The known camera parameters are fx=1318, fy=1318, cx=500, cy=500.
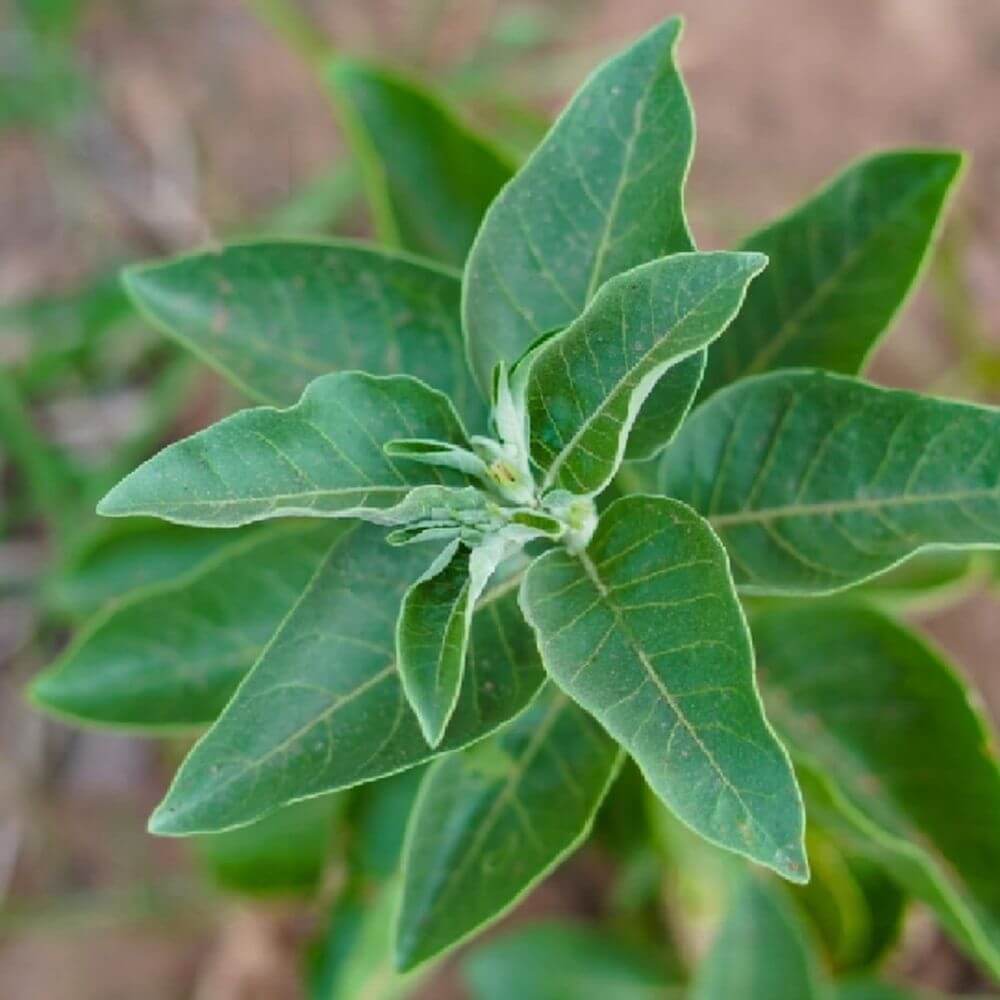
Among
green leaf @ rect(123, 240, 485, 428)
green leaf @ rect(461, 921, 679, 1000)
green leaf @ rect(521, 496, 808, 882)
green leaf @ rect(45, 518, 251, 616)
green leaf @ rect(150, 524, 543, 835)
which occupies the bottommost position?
green leaf @ rect(461, 921, 679, 1000)

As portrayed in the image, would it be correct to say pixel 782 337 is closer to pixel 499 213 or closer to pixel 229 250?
pixel 499 213

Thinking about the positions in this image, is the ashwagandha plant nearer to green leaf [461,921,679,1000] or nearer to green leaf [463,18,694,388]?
green leaf [463,18,694,388]

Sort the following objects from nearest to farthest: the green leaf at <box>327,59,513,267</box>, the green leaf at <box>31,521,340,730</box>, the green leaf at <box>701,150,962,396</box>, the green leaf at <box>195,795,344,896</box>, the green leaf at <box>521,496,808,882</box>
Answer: the green leaf at <box>521,496,808,882</box>
the green leaf at <box>701,150,962,396</box>
the green leaf at <box>31,521,340,730</box>
the green leaf at <box>327,59,513,267</box>
the green leaf at <box>195,795,344,896</box>

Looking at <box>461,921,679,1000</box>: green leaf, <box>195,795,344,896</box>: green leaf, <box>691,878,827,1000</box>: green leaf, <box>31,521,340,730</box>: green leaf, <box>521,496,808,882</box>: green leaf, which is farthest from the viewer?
<box>461,921,679,1000</box>: green leaf

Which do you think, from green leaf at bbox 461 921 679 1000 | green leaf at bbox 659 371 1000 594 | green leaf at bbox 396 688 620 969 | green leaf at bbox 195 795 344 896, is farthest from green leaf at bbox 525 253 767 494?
green leaf at bbox 461 921 679 1000

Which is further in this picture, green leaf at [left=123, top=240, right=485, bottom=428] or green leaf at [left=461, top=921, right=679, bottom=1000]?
green leaf at [left=461, top=921, right=679, bottom=1000]

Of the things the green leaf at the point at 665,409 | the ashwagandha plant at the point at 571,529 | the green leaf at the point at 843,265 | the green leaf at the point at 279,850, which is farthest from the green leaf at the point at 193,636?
the green leaf at the point at 279,850

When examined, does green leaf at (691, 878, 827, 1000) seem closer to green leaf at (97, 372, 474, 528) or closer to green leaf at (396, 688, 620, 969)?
green leaf at (396, 688, 620, 969)

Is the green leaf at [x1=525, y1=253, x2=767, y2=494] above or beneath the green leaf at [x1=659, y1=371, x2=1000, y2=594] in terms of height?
above

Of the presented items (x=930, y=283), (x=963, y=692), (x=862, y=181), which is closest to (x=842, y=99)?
(x=930, y=283)

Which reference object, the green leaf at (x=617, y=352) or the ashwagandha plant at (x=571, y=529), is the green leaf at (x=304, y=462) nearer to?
the ashwagandha plant at (x=571, y=529)
